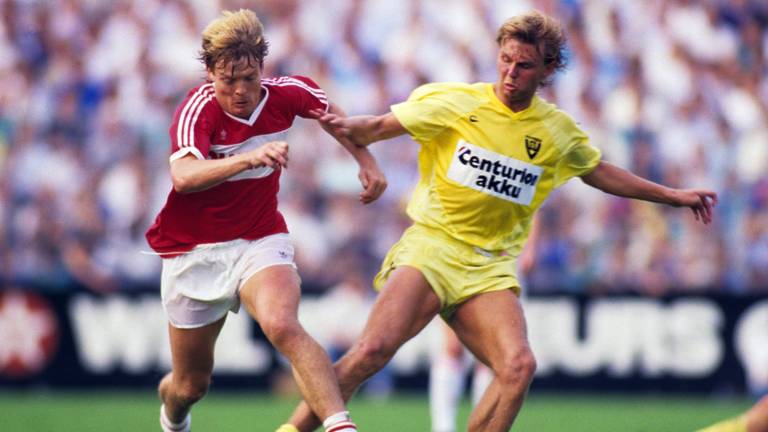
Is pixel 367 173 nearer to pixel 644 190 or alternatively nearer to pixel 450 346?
pixel 644 190

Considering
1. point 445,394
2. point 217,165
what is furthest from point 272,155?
point 445,394

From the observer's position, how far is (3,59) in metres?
15.1

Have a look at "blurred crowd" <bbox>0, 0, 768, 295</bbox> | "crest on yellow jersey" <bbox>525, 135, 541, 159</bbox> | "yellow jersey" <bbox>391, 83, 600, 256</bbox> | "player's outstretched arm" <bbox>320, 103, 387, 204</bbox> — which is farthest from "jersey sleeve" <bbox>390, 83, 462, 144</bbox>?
"blurred crowd" <bbox>0, 0, 768, 295</bbox>

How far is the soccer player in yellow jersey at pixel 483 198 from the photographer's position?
284 inches

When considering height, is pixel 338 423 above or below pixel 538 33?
below

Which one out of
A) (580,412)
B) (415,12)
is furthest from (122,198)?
(580,412)

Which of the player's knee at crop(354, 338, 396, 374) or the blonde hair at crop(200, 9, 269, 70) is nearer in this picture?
the blonde hair at crop(200, 9, 269, 70)

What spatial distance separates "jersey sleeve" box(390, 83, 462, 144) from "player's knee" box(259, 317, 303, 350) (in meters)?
1.41

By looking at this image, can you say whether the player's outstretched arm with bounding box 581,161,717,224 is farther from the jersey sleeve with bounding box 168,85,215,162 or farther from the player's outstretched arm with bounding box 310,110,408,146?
the jersey sleeve with bounding box 168,85,215,162

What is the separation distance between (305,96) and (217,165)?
3.55ft

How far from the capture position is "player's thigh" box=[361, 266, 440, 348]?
720 cm

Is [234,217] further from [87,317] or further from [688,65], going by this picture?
[688,65]

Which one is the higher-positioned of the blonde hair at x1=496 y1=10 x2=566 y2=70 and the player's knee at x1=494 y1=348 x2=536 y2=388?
the blonde hair at x1=496 y1=10 x2=566 y2=70

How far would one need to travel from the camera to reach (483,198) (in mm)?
7461
